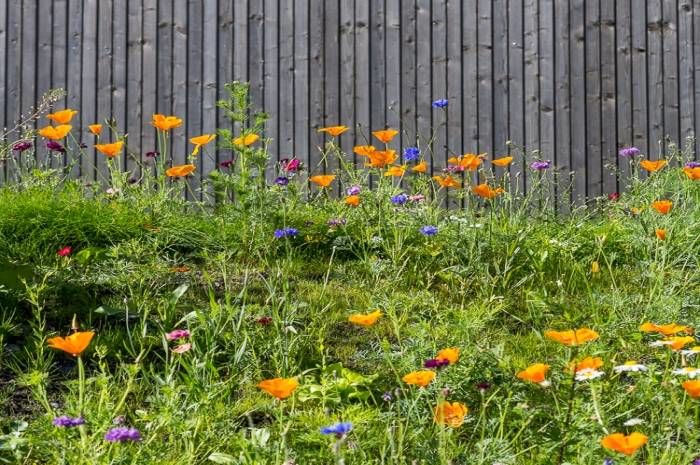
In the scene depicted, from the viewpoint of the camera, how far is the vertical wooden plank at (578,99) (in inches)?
249

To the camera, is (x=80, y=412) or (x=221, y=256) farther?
(x=221, y=256)

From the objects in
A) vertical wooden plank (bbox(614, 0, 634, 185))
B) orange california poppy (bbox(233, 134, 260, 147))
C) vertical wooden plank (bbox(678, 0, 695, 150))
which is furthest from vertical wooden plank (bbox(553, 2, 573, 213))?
orange california poppy (bbox(233, 134, 260, 147))

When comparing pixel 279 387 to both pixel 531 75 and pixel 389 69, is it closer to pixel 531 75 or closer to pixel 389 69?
pixel 389 69

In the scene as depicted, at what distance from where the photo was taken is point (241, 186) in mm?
3291

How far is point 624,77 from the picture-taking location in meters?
6.46

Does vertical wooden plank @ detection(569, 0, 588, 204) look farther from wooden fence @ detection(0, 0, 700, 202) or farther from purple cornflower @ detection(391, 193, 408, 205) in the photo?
purple cornflower @ detection(391, 193, 408, 205)

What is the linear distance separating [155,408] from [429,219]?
172 centimetres

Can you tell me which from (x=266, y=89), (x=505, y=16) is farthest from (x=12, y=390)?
(x=505, y=16)

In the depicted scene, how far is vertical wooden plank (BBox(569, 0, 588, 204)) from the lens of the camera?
633 centimetres

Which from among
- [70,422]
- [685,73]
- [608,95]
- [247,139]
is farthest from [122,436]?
[685,73]

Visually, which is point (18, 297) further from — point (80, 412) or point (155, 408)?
point (80, 412)

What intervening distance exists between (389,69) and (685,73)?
5.99 feet

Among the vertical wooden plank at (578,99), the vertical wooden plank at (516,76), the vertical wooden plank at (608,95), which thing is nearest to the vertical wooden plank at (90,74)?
the vertical wooden plank at (516,76)

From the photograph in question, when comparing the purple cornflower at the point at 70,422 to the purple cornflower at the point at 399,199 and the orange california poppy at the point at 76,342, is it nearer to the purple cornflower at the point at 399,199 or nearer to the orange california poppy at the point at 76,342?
the orange california poppy at the point at 76,342
